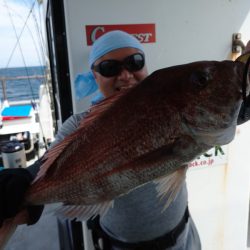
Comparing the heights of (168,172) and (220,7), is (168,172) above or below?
below

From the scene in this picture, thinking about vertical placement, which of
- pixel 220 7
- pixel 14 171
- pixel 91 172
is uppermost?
pixel 220 7

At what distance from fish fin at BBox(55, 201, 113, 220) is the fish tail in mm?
194

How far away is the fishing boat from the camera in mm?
1616

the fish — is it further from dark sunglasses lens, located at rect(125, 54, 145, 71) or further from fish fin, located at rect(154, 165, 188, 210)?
dark sunglasses lens, located at rect(125, 54, 145, 71)

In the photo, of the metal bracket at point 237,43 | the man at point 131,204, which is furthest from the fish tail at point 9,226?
the metal bracket at point 237,43

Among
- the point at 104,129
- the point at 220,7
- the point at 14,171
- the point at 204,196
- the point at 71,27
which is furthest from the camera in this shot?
the point at 204,196

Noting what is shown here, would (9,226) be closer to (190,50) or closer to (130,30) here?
(130,30)

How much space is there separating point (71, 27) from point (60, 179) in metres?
0.99

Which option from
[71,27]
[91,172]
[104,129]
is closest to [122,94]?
[104,129]

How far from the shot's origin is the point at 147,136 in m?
0.77

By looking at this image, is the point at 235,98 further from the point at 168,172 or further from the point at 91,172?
the point at 91,172

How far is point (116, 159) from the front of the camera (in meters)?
0.80

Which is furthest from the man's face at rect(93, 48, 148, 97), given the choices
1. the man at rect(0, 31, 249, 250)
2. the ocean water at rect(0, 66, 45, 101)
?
the ocean water at rect(0, 66, 45, 101)

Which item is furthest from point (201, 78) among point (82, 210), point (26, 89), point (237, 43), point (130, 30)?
point (26, 89)
